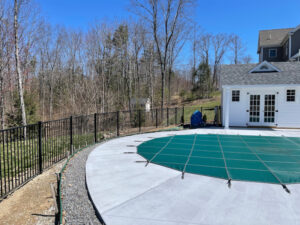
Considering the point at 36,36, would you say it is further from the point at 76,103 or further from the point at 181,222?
the point at 181,222

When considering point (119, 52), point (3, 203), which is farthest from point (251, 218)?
point (119, 52)

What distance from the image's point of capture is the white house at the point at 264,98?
10.1m

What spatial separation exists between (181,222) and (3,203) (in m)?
3.17

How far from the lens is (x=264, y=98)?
10.5m

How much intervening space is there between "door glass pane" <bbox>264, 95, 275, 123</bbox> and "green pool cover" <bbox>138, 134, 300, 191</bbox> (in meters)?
3.51

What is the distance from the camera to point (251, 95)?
10.6m

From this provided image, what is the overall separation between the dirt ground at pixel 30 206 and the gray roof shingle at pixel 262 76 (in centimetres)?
948

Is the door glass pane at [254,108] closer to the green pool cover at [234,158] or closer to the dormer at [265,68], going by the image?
the dormer at [265,68]

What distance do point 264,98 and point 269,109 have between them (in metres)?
A: 0.63

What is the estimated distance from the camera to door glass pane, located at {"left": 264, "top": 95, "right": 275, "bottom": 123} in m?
10.4

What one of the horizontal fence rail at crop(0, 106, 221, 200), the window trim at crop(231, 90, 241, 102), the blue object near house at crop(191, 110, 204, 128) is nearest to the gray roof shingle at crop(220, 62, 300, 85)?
the window trim at crop(231, 90, 241, 102)

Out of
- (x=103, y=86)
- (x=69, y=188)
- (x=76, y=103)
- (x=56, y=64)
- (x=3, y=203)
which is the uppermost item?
(x=56, y=64)

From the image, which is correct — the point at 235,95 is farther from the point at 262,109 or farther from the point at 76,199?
the point at 76,199

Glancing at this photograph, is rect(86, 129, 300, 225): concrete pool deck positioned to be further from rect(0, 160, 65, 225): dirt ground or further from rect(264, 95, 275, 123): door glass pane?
rect(264, 95, 275, 123): door glass pane
